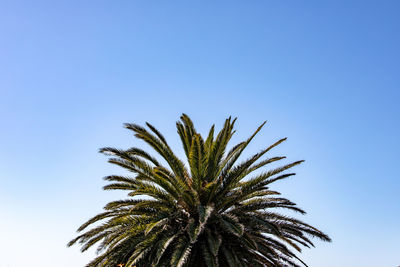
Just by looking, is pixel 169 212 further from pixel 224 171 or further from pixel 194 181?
pixel 224 171

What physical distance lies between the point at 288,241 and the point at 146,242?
5.14 metres

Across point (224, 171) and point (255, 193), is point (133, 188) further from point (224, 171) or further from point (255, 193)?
point (255, 193)

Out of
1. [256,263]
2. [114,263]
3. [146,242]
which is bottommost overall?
[114,263]

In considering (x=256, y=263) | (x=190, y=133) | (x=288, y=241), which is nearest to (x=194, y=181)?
(x=190, y=133)

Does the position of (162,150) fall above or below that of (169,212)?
above

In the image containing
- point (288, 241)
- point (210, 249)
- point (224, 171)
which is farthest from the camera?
point (288, 241)

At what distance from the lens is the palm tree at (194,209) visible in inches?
446

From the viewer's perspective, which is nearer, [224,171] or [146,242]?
[146,242]

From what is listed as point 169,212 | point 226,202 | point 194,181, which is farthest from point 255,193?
point 169,212

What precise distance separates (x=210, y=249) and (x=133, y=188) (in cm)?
338

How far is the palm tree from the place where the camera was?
11328mm

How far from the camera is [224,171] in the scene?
478 inches

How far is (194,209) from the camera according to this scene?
38.7ft

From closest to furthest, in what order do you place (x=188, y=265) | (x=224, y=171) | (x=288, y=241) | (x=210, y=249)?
A: (x=210, y=249) → (x=188, y=265) → (x=224, y=171) → (x=288, y=241)
